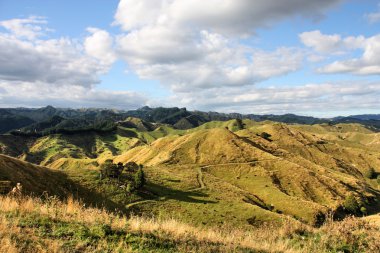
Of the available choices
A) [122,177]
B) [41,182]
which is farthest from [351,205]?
[41,182]

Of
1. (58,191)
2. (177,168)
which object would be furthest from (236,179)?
(58,191)

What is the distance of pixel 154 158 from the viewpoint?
165000mm

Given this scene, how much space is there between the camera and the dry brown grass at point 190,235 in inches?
404

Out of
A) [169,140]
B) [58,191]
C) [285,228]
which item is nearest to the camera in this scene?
[285,228]

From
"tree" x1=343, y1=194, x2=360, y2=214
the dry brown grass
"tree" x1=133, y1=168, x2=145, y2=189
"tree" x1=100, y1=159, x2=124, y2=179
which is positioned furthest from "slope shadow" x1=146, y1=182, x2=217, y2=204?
the dry brown grass

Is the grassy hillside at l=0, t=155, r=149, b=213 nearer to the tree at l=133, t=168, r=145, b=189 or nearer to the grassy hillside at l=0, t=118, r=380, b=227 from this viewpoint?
the grassy hillside at l=0, t=118, r=380, b=227

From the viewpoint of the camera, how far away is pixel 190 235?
12.6 m

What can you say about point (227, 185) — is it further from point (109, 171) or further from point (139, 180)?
point (109, 171)

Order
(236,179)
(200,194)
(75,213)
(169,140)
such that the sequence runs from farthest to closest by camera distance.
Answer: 1. (169,140)
2. (236,179)
3. (200,194)
4. (75,213)

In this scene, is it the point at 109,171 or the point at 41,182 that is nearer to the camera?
the point at 41,182

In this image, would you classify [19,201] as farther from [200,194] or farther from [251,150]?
[251,150]

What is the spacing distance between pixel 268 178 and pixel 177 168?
131 ft

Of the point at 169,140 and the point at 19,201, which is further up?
the point at 19,201

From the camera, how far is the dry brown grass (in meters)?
10.3
